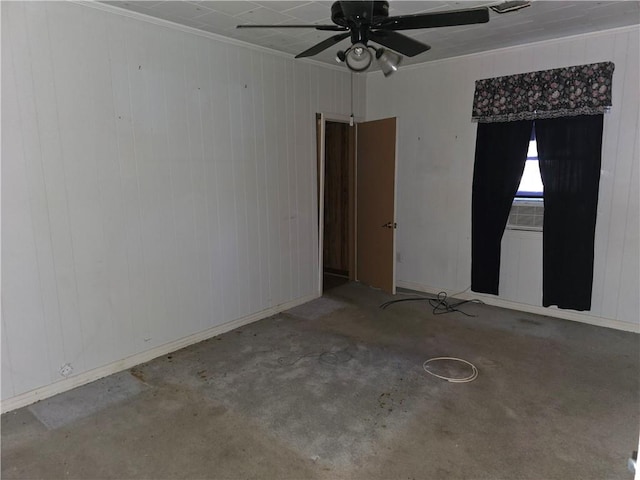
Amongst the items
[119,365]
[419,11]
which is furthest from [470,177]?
[119,365]

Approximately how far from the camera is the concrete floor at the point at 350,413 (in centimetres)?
223

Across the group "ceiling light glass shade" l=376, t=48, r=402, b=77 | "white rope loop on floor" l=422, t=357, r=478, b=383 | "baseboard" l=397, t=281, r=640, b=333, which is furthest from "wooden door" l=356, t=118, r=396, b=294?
"ceiling light glass shade" l=376, t=48, r=402, b=77

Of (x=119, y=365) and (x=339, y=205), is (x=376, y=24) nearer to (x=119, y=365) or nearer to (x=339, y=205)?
(x=119, y=365)

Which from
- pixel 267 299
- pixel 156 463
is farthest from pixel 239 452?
pixel 267 299

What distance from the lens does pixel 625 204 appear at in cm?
384

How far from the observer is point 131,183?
320 cm

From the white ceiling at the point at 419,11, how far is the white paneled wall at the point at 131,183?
0.22 m

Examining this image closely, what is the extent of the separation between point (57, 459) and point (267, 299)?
235 centimetres

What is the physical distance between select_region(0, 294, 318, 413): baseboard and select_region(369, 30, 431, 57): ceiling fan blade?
109 inches

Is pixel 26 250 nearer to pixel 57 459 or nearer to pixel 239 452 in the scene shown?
pixel 57 459

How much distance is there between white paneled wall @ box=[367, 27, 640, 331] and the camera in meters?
3.79

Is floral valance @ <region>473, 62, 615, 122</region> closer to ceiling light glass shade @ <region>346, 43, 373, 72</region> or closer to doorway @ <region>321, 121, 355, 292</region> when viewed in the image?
doorway @ <region>321, 121, 355, 292</region>

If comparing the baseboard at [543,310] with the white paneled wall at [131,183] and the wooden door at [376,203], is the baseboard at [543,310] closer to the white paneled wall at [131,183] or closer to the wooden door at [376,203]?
the wooden door at [376,203]

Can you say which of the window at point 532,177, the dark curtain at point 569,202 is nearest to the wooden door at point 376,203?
the window at point 532,177
